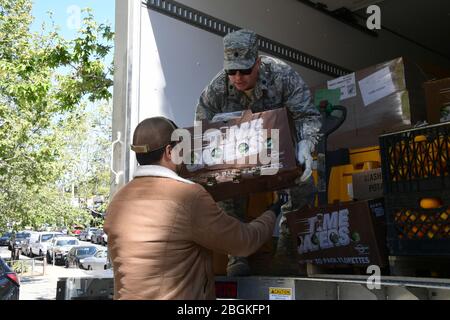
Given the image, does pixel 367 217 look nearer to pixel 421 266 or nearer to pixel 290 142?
pixel 421 266

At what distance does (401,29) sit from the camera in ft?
17.9

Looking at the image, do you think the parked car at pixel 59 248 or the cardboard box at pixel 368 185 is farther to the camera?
the parked car at pixel 59 248

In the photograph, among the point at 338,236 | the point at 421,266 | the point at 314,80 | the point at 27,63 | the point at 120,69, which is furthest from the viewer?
the point at 27,63

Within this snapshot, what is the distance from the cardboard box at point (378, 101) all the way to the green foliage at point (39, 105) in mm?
5432

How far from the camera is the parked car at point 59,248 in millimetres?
27391

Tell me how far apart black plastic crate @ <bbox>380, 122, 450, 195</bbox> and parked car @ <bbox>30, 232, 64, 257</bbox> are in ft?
96.7

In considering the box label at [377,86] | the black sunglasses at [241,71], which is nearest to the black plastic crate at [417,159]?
the black sunglasses at [241,71]

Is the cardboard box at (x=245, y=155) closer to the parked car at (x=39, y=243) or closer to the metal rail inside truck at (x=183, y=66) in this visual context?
the metal rail inside truck at (x=183, y=66)

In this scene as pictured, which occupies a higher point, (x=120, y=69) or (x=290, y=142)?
(x=120, y=69)

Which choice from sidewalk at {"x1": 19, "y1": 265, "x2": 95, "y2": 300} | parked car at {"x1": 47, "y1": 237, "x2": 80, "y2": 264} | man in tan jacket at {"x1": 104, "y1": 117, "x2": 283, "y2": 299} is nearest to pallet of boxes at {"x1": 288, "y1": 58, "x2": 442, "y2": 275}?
man in tan jacket at {"x1": 104, "y1": 117, "x2": 283, "y2": 299}

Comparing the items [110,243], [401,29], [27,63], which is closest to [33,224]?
[27,63]

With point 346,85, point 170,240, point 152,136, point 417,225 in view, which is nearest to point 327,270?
point 417,225

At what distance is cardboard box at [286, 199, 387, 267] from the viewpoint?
2.18 meters
